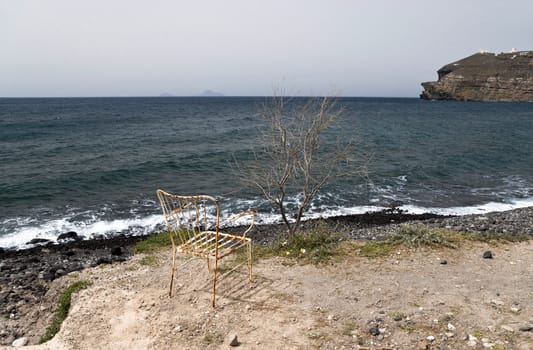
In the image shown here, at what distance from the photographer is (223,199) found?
53.4 feet

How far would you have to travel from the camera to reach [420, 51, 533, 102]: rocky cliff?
9512cm

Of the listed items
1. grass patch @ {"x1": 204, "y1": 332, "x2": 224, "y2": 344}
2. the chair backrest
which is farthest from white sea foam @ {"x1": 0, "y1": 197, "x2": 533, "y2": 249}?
grass patch @ {"x1": 204, "y1": 332, "x2": 224, "y2": 344}

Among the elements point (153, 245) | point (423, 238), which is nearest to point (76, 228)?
point (153, 245)

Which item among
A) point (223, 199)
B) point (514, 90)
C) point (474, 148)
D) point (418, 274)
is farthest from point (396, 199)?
point (514, 90)

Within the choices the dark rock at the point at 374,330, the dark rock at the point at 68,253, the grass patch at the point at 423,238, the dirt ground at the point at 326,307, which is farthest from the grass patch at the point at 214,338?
the dark rock at the point at 68,253

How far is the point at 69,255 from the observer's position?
10.3 m

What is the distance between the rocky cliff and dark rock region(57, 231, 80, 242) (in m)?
109

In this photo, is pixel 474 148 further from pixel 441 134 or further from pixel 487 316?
pixel 487 316

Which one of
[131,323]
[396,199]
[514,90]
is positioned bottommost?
[396,199]

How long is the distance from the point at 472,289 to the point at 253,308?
3.24 m

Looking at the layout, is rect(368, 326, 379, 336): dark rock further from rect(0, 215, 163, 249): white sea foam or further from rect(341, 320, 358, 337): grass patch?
rect(0, 215, 163, 249): white sea foam

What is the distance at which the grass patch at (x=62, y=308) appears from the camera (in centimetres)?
549

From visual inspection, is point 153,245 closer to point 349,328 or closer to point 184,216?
point 184,216

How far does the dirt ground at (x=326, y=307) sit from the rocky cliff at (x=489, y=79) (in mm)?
108327
